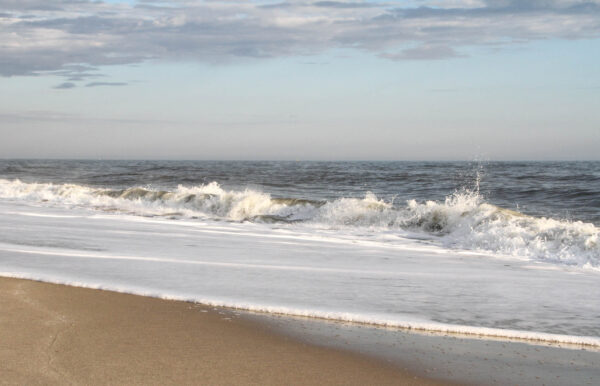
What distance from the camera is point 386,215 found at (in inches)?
632

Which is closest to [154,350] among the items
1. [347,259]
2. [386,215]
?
[347,259]

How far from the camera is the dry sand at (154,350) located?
4152mm

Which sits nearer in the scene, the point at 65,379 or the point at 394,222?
the point at 65,379

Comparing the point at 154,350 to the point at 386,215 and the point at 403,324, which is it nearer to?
the point at 403,324

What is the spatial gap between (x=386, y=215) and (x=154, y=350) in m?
11.9

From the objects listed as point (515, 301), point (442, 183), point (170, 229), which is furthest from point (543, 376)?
point (442, 183)

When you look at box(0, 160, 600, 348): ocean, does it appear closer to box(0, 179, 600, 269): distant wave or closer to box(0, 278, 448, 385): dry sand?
box(0, 179, 600, 269): distant wave

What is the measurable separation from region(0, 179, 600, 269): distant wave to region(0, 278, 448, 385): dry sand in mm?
6424

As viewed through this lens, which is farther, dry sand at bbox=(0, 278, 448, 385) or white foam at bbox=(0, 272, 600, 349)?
white foam at bbox=(0, 272, 600, 349)

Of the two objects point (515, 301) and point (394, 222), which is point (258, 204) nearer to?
point (394, 222)

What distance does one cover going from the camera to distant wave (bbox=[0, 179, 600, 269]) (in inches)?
438

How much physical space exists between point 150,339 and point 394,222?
37.0 ft

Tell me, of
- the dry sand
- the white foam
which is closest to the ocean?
the white foam

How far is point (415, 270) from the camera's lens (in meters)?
8.71
